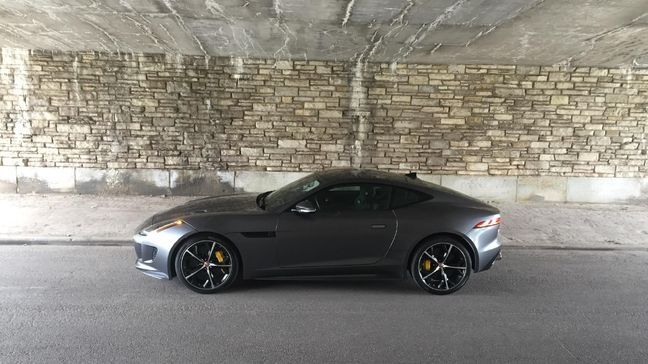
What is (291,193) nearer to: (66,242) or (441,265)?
(441,265)

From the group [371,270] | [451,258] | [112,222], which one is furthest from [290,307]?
[112,222]

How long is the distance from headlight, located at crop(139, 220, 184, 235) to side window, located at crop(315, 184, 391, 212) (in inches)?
59.4

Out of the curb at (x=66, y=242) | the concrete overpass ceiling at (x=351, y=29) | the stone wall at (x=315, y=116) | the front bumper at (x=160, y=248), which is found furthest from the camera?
the stone wall at (x=315, y=116)

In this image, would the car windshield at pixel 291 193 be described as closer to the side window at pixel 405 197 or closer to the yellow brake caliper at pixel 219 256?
the yellow brake caliper at pixel 219 256

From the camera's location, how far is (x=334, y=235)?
459cm

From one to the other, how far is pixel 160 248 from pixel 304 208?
1.56 m

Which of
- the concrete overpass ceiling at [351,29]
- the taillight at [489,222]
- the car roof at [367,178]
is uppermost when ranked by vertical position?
the concrete overpass ceiling at [351,29]

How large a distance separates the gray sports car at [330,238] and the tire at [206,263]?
1 cm

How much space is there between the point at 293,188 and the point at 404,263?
63.3 inches

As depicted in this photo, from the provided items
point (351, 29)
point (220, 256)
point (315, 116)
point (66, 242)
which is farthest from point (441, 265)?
point (315, 116)

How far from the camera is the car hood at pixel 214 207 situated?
15.7ft

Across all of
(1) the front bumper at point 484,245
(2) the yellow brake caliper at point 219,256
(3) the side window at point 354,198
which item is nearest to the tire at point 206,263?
(2) the yellow brake caliper at point 219,256

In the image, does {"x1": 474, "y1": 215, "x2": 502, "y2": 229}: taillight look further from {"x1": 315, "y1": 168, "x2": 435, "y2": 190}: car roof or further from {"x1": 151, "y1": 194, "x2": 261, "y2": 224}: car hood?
{"x1": 151, "y1": 194, "x2": 261, "y2": 224}: car hood

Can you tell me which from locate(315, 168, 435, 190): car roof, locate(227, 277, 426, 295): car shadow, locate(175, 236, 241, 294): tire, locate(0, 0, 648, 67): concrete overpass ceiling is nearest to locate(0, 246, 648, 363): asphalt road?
locate(227, 277, 426, 295): car shadow
